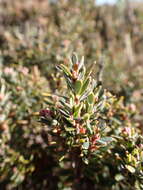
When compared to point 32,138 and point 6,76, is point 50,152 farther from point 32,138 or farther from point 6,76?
point 6,76

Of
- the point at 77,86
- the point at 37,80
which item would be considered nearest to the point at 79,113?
the point at 77,86

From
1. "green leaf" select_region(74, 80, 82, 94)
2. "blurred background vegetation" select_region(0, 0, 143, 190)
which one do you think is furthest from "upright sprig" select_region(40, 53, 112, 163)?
"blurred background vegetation" select_region(0, 0, 143, 190)

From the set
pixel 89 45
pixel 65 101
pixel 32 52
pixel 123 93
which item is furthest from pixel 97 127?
pixel 89 45

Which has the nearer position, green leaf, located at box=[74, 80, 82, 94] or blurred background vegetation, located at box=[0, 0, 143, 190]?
green leaf, located at box=[74, 80, 82, 94]

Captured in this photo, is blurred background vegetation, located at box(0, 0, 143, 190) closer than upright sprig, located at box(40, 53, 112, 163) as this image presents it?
No

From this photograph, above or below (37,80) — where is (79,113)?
below

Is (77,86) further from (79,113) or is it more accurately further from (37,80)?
(37,80)

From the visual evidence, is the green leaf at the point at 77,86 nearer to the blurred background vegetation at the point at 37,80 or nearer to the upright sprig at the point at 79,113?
the upright sprig at the point at 79,113

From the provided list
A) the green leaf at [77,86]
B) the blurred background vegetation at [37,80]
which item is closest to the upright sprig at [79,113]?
the green leaf at [77,86]

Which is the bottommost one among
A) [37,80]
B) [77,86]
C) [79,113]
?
[79,113]

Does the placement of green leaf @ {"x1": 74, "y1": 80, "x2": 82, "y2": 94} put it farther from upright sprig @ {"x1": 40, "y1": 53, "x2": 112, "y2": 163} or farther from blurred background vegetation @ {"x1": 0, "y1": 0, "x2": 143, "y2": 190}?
blurred background vegetation @ {"x1": 0, "y1": 0, "x2": 143, "y2": 190}

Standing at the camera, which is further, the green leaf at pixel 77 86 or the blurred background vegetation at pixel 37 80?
the blurred background vegetation at pixel 37 80
